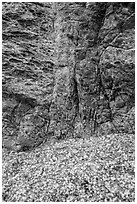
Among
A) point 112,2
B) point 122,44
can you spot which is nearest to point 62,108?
point 122,44

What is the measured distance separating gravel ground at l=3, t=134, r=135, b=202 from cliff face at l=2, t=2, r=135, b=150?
2.54 ft

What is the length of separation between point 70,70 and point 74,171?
4717 millimetres

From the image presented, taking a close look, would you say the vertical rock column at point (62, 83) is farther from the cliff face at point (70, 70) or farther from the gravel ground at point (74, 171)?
the gravel ground at point (74, 171)

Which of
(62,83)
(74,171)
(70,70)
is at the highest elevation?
(70,70)

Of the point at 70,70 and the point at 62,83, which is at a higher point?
the point at 70,70

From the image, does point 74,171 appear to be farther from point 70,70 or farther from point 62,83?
point 70,70

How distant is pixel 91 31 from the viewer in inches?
331

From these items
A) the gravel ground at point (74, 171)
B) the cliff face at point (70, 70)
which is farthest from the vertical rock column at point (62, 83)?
the gravel ground at point (74, 171)

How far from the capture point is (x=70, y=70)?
28.1ft

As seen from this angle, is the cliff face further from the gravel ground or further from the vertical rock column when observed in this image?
the gravel ground

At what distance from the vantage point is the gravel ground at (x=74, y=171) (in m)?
5.29

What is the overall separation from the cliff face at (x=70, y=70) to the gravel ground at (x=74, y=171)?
77 centimetres

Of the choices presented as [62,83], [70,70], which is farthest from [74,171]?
[70,70]

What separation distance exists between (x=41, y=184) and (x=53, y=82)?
4.57 metres
